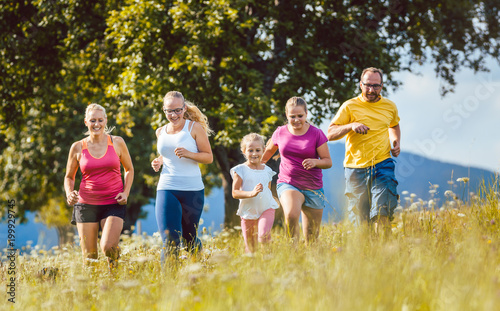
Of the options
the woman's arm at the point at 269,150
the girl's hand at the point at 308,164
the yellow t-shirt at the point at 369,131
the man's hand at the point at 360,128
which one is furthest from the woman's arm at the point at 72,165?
the man's hand at the point at 360,128

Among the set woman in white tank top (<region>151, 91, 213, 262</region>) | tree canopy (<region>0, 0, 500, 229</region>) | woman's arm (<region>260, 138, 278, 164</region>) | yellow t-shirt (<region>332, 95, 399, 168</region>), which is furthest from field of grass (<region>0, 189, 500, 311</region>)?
tree canopy (<region>0, 0, 500, 229</region>)

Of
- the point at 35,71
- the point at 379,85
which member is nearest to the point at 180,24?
the point at 35,71

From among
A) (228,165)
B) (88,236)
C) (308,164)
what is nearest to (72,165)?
(88,236)

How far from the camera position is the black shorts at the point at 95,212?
A: 5652 millimetres

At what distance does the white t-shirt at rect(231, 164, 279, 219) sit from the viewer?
578cm

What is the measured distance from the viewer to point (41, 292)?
4285mm

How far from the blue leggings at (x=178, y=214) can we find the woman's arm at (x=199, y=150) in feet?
1.34

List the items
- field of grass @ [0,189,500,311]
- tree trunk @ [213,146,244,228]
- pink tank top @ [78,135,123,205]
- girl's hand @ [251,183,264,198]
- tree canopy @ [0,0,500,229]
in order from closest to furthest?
field of grass @ [0,189,500,311] → girl's hand @ [251,183,264,198] → pink tank top @ [78,135,123,205] → tree canopy @ [0,0,500,229] → tree trunk @ [213,146,244,228]

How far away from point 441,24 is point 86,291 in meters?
13.2

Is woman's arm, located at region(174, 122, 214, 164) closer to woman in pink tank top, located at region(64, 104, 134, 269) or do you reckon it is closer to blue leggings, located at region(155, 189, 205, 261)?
blue leggings, located at region(155, 189, 205, 261)

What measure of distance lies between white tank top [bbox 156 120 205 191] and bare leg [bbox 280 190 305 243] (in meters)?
1.04

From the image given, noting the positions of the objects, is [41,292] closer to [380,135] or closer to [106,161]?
[106,161]

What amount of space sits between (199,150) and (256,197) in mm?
899

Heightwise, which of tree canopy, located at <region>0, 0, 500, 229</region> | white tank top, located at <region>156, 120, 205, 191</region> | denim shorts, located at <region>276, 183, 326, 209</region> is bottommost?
denim shorts, located at <region>276, 183, 326, 209</region>
